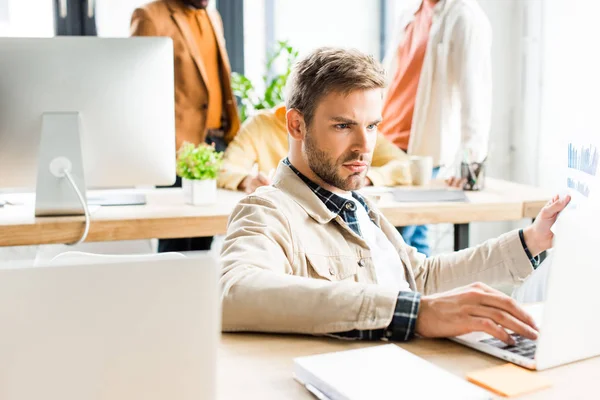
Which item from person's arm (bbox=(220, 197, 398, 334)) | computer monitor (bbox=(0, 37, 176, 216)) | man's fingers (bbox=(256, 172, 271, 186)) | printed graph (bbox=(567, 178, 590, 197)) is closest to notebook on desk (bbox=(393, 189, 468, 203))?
man's fingers (bbox=(256, 172, 271, 186))

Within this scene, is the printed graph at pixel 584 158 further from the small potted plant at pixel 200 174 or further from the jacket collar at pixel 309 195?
the small potted plant at pixel 200 174

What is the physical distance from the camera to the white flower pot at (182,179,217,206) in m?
2.50

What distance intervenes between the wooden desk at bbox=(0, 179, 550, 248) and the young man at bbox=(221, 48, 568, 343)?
0.78 meters

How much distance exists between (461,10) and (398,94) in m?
0.47

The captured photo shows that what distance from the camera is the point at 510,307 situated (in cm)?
112

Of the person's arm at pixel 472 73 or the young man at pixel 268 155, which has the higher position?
the person's arm at pixel 472 73

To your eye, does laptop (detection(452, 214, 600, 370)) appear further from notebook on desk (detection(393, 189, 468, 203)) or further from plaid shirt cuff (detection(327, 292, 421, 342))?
notebook on desk (detection(393, 189, 468, 203))

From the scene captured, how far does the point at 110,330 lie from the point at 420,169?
2.23 meters

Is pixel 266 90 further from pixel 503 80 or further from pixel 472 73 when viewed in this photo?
pixel 503 80

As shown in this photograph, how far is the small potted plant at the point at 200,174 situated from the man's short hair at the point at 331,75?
99 centimetres

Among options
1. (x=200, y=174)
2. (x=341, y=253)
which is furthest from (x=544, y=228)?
(x=200, y=174)

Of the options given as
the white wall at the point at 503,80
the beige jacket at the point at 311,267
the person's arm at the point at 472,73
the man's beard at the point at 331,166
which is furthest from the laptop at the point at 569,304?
the white wall at the point at 503,80

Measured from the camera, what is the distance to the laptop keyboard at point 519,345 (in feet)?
3.60

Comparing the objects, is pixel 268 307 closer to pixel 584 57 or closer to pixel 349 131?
pixel 349 131
